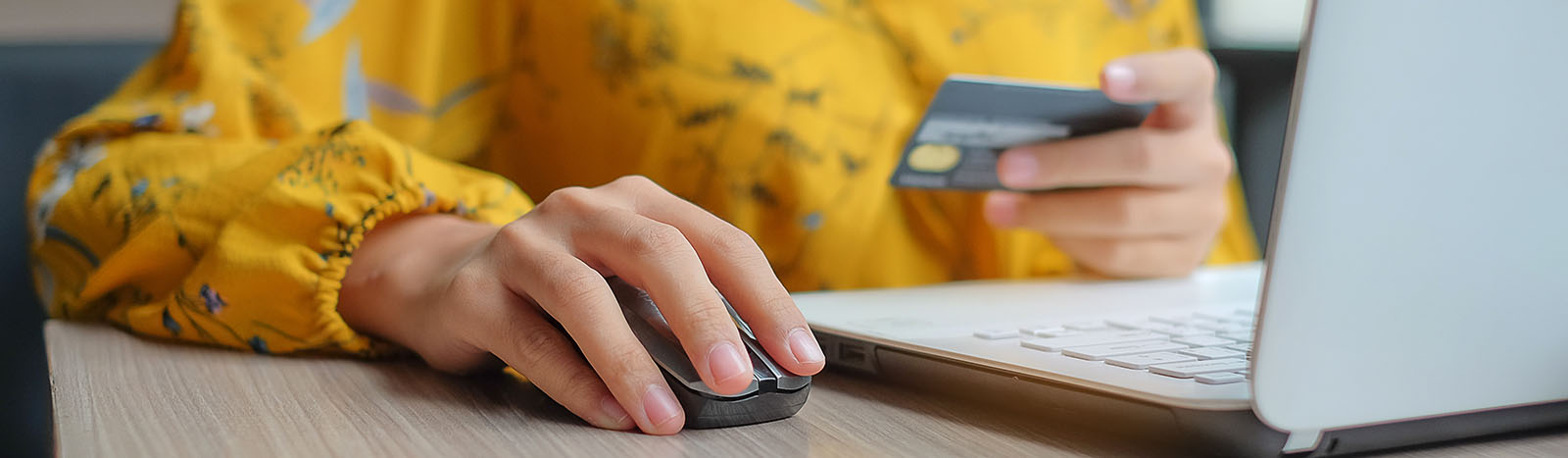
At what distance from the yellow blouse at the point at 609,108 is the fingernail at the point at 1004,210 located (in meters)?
0.12

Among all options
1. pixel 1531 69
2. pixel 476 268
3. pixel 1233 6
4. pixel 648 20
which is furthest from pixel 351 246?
pixel 1233 6

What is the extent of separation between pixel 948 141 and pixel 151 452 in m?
0.43

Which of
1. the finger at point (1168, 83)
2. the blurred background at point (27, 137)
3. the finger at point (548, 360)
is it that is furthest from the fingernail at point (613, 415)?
the blurred background at point (27, 137)

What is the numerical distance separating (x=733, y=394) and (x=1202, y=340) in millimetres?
185

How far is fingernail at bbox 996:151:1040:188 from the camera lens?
65cm

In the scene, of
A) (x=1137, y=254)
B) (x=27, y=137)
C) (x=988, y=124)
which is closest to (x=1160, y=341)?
(x=988, y=124)

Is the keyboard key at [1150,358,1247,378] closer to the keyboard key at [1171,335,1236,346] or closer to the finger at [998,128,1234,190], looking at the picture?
the keyboard key at [1171,335,1236,346]

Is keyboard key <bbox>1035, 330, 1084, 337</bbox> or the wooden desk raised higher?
the wooden desk

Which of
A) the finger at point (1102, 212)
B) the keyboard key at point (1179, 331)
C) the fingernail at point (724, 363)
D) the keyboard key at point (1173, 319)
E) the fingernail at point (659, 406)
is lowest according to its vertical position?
the finger at point (1102, 212)

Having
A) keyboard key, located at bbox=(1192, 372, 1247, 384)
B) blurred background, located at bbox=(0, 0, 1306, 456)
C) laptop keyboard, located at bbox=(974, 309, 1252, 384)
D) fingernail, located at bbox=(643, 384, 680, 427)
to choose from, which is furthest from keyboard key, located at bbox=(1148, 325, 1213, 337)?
blurred background, located at bbox=(0, 0, 1306, 456)

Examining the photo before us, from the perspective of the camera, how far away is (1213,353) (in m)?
0.36

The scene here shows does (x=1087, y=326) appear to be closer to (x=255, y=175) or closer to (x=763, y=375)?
(x=763, y=375)

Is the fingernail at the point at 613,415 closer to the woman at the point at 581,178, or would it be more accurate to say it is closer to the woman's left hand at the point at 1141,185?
the woman at the point at 581,178

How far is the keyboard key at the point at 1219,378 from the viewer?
12.0 inches
